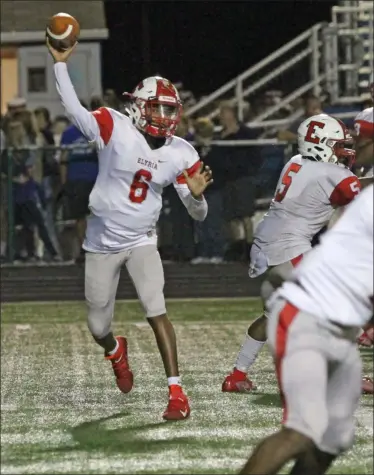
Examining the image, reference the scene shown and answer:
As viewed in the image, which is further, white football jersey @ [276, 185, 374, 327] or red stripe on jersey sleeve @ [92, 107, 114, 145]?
red stripe on jersey sleeve @ [92, 107, 114, 145]

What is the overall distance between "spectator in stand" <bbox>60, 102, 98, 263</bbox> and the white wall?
731 cm

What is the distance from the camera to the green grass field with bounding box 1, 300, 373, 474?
647 centimetres

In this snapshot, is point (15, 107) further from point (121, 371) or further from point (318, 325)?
point (318, 325)

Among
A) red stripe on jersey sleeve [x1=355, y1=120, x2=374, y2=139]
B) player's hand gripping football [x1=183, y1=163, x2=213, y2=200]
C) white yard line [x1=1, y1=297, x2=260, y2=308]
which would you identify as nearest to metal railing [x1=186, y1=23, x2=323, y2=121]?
white yard line [x1=1, y1=297, x2=260, y2=308]

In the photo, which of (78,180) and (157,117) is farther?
(78,180)

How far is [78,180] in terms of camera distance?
16125mm

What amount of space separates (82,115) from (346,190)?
152 cm

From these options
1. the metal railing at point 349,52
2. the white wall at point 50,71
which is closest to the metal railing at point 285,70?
the metal railing at point 349,52

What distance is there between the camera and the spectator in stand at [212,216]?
16109mm

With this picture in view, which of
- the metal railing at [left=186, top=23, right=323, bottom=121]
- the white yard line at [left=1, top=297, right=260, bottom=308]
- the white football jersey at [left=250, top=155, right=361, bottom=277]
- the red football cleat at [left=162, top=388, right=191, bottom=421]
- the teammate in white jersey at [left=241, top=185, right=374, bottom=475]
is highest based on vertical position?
the teammate in white jersey at [left=241, top=185, right=374, bottom=475]

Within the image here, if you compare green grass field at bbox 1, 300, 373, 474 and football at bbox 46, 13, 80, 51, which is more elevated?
football at bbox 46, 13, 80, 51

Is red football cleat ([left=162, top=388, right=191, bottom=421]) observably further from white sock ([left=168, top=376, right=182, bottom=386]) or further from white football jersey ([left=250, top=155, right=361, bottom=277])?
white football jersey ([left=250, top=155, right=361, bottom=277])

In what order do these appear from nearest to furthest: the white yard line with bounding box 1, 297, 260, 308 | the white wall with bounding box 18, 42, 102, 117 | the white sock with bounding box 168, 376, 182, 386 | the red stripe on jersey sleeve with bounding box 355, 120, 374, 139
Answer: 1. the red stripe on jersey sleeve with bounding box 355, 120, 374, 139
2. the white sock with bounding box 168, 376, 182, 386
3. the white yard line with bounding box 1, 297, 260, 308
4. the white wall with bounding box 18, 42, 102, 117

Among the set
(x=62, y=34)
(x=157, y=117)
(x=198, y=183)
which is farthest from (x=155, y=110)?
(x=62, y=34)
